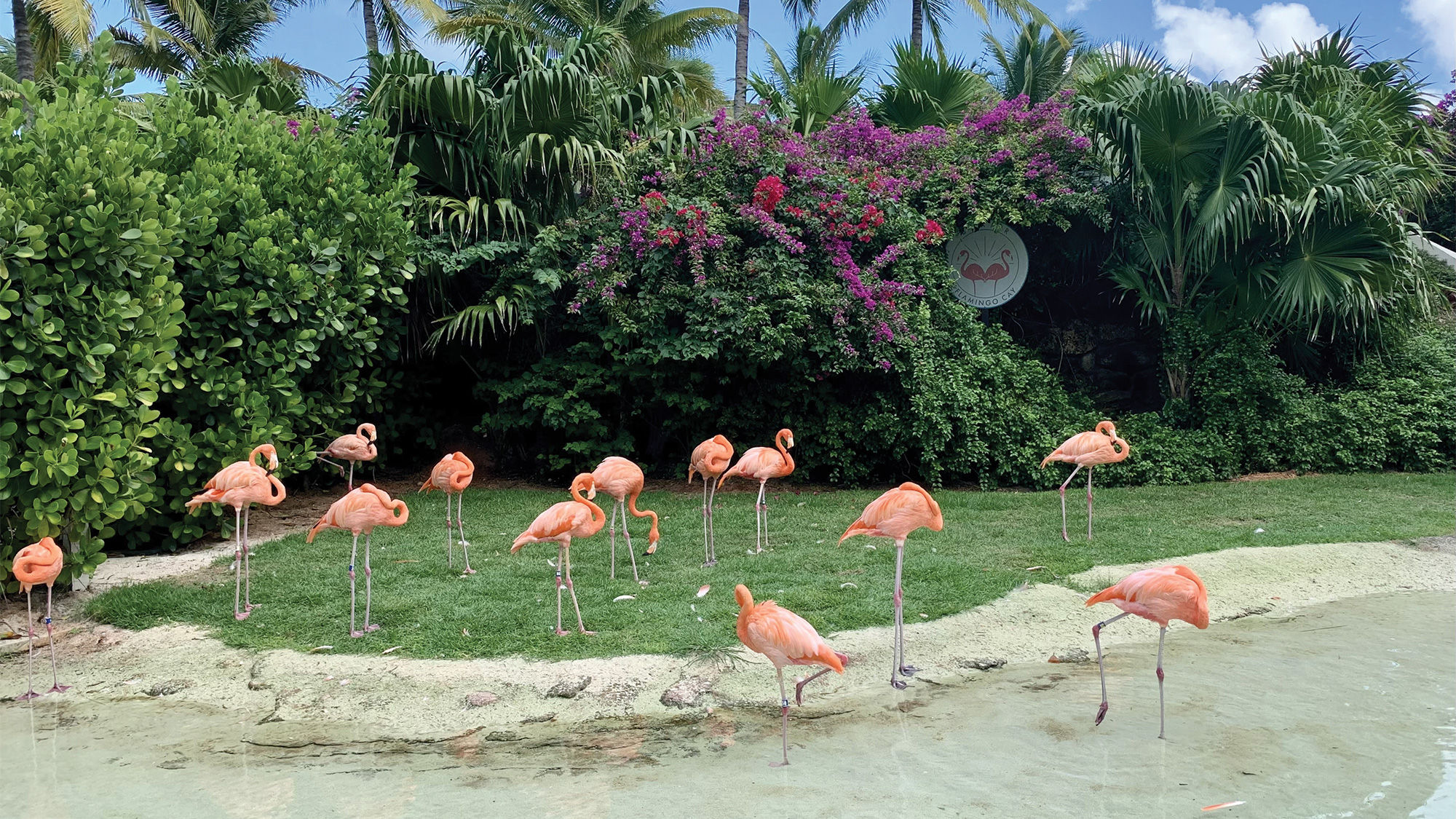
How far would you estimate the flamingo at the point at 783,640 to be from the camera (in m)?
4.36

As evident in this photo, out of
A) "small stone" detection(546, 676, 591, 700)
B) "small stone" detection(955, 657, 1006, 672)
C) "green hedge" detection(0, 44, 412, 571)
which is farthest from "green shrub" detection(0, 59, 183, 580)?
"small stone" detection(955, 657, 1006, 672)

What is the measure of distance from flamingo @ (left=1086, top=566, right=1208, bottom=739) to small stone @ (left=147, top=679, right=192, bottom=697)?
4829 mm

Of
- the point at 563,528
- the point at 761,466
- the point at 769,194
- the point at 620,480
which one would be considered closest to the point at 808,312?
the point at 769,194

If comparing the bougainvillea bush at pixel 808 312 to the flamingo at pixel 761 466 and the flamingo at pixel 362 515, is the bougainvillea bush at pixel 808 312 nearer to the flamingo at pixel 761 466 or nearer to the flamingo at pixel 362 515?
the flamingo at pixel 761 466

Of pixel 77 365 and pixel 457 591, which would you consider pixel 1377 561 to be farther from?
pixel 77 365

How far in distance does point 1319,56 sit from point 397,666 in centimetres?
1356

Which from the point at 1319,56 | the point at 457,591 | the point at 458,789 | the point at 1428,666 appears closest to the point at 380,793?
the point at 458,789

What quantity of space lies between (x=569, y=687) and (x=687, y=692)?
0.61 m

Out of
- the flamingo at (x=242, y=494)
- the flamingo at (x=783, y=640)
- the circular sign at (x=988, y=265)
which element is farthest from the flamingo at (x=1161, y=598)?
the circular sign at (x=988, y=265)

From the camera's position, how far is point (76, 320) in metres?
6.29

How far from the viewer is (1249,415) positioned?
11.3 m

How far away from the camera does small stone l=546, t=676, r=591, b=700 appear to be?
5.00 metres

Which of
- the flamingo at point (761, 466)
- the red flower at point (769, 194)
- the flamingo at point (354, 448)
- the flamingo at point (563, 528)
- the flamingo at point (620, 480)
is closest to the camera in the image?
the flamingo at point (563, 528)

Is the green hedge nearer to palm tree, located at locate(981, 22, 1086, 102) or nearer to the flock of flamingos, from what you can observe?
the flock of flamingos
